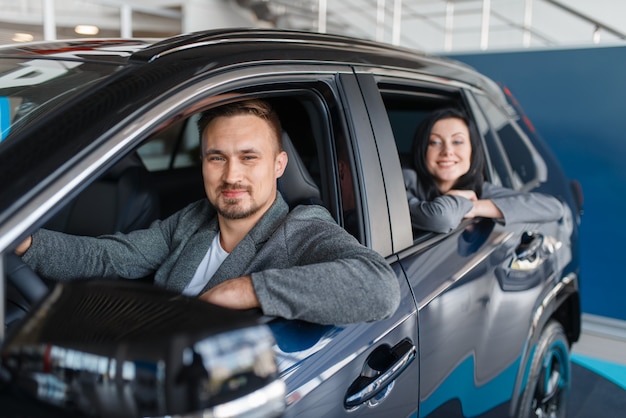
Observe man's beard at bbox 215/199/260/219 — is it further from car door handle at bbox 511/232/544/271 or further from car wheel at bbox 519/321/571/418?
car wheel at bbox 519/321/571/418

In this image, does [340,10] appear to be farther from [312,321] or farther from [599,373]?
[312,321]

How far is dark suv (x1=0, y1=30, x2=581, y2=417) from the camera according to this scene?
0.80 metres

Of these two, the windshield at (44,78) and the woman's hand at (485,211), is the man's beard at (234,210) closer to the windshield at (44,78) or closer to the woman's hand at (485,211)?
the windshield at (44,78)

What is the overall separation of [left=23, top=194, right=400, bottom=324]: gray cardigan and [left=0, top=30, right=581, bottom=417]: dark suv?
7cm

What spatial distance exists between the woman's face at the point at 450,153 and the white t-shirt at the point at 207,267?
115 cm

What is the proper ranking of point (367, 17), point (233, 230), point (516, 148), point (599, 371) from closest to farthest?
point (233, 230) < point (516, 148) < point (599, 371) < point (367, 17)

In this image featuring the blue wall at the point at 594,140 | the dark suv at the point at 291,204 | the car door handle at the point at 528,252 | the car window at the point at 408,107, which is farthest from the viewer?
the blue wall at the point at 594,140

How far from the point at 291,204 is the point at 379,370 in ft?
2.03

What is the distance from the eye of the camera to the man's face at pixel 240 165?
65.6 inches

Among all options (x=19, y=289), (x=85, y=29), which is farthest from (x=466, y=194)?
(x=85, y=29)

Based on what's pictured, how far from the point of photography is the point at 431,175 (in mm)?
2660

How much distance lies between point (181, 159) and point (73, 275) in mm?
2669

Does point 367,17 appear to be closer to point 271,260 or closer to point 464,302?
point 464,302

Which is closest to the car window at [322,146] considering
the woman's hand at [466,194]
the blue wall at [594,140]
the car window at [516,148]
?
the woman's hand at [466,194]
